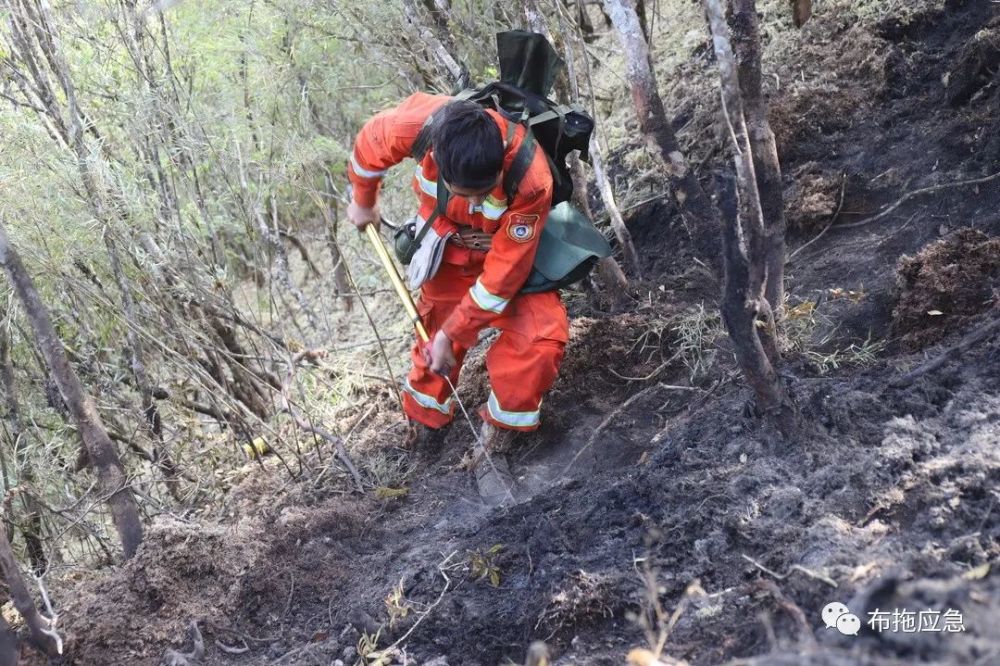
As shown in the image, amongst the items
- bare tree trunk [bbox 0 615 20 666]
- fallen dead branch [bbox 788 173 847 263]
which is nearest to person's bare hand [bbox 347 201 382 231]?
fallen dead branch [bbox 788 173 847 263]

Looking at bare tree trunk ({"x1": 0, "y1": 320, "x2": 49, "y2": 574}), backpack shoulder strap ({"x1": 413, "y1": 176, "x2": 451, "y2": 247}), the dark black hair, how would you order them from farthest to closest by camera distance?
bare tree trunk ({"x1": 0, "y1": 320, "x2": 49, "y2": 574}) → backpack shoulder strap ({"x1": 413, "y1": 176, "x2": 451, "y2": 247}) → the dark black hair

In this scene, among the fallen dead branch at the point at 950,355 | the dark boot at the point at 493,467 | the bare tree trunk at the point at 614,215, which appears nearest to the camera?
the fallen dead branch at the point at 950,355

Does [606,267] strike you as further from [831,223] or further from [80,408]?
[80,408]

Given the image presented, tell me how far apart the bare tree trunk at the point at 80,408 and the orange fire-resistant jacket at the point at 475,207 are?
135 centimetres

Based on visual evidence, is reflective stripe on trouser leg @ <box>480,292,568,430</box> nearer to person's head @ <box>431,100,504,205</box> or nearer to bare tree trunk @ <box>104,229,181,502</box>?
person's head @ <box>431,100,504,205</box>

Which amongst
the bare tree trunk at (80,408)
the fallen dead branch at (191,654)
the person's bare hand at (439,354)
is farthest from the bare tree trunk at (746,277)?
the bare tree trunk at (80,408)

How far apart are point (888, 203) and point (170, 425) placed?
3.74 meters

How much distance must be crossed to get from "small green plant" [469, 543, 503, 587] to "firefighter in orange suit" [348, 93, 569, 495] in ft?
2.30

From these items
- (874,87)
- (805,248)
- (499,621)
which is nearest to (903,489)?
(499,621)

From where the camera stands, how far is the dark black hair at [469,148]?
307 centimetres

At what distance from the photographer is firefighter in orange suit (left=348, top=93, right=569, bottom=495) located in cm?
315

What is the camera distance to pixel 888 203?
12.8ft

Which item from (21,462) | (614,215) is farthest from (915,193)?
(21,462)

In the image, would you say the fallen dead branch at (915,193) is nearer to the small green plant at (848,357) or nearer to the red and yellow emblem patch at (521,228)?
the small green plant at (848,357)
